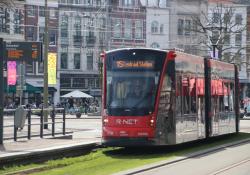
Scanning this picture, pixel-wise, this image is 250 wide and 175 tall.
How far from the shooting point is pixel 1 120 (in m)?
20.2

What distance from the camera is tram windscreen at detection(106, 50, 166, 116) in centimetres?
2031

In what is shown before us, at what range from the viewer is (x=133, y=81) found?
20.5m

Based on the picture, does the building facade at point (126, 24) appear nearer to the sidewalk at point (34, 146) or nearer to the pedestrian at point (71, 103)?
the pedestrian at point (71, 103)

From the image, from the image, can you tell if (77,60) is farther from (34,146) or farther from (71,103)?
(34,146)

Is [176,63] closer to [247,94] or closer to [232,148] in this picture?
[232,148]

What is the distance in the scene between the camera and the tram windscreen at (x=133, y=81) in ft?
66.6

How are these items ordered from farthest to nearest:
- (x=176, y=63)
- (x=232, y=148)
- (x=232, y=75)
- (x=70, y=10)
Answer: (x=70, y=10)
(x=232, y=75)
(x=232, y=148)
(x=176, y=63)

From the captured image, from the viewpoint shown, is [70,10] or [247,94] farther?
[247,94]

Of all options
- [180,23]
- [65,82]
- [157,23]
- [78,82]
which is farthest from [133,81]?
[180,23]

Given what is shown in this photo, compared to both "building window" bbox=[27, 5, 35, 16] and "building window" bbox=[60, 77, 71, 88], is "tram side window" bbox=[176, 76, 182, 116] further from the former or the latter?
"building window" bbox=[60, 77, 71, 88]

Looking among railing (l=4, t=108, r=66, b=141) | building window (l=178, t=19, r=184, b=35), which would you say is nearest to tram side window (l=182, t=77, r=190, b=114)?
railing (l=4, t=108, r=66, b=141)

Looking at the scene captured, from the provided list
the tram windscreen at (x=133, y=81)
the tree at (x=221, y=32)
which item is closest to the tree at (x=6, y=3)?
the tram windscreen at (x=133, y=81)

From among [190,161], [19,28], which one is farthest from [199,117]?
[19,28]

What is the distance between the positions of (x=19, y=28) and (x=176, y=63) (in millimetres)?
50782
